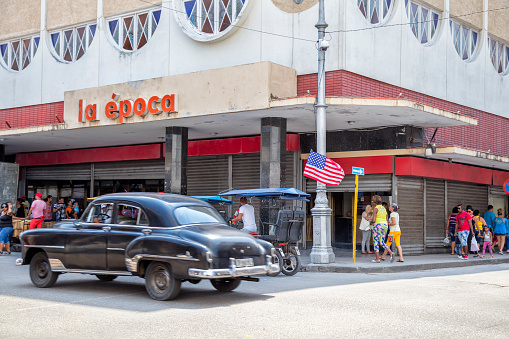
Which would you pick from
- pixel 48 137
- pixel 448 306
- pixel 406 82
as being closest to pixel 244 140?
pixel 406 82

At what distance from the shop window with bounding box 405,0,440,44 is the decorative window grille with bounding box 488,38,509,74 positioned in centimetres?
482

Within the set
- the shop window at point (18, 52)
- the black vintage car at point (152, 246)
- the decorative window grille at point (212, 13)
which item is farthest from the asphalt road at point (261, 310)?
the shop window at point (18, 52)

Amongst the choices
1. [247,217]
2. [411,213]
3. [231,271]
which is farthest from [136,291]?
[411,213]

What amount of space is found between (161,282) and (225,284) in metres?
1.46

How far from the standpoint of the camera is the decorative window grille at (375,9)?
1952 centimetres

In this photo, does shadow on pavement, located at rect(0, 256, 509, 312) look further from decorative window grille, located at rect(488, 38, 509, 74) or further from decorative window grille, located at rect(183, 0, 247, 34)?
decorative window grille, located at rect(488, 38, 509, 74)

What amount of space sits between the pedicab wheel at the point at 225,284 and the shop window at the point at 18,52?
62.3ft

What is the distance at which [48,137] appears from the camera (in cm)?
2516

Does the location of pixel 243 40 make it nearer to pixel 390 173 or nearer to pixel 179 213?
pixel 390 173

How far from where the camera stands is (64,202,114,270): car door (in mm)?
10297

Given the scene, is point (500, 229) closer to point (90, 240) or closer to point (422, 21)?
point (422, 21)

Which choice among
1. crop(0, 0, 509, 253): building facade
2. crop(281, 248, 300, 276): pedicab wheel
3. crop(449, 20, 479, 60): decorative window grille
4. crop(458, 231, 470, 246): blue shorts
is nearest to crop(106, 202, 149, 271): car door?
crop(281, 248, 300, 276): pedicab wheel

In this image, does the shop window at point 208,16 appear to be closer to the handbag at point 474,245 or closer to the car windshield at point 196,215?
the handbag at point 474,245

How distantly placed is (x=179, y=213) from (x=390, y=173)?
12420 millimetres
